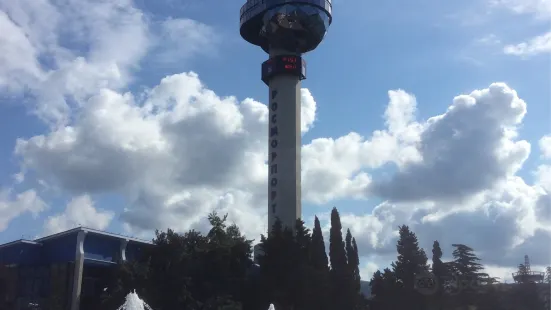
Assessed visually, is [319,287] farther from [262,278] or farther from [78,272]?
[78,272]

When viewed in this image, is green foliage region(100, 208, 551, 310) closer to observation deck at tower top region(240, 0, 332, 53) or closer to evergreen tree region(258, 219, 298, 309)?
evergreen tree region(258, 219, 298, 309)

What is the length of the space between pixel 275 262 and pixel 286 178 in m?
28.2

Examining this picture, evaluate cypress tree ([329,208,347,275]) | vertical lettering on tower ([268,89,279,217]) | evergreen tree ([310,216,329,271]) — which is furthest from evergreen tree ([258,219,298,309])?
vertical lettering on tower ([268,89,279,217])

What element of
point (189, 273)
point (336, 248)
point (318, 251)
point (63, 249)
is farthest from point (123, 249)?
point (336, 248)

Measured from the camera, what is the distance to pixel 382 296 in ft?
238

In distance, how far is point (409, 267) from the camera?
241 feet

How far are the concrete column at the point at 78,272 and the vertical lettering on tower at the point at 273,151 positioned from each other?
35175 millimetres

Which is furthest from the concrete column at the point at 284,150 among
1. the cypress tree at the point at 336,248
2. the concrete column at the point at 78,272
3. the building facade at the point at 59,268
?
the concrete column at the point at 78,272

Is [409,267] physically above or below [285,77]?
below

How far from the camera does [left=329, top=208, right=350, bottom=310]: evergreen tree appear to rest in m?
63.5

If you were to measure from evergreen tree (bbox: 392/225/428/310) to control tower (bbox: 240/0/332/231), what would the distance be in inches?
676

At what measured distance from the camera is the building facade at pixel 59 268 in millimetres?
55750

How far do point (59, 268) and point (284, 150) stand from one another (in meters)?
40.2

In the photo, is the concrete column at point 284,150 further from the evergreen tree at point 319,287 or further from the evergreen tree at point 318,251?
the evergreen tree at point 319,287
